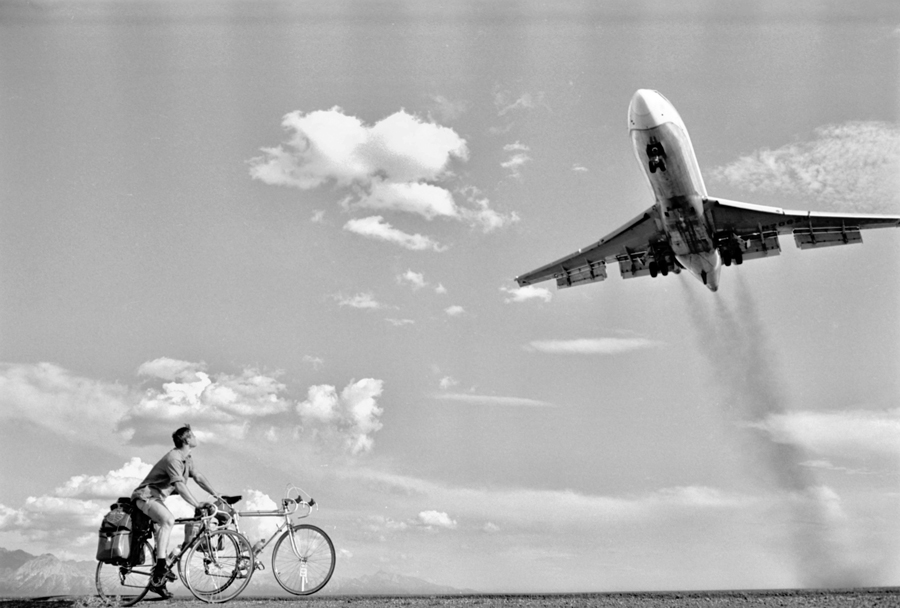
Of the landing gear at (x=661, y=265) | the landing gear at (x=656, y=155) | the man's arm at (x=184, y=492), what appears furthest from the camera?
the landing gear at (x=661, y=265)

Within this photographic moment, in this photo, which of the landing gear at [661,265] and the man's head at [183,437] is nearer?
the man's head at [183,437]

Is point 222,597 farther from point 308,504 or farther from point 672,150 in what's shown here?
point 672,150

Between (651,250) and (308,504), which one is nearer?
(308,504)

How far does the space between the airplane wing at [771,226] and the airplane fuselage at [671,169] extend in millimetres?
1013

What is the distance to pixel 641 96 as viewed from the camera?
35000 mm

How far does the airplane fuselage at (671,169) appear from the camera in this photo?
34972 mm

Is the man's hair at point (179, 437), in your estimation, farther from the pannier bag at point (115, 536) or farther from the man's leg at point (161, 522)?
the pannier bag at point (115, 536)

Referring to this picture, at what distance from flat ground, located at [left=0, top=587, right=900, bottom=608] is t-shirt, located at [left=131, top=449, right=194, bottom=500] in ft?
6.58

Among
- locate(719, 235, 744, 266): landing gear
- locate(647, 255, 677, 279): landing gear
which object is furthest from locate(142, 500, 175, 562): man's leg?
locate(719, 235, 744, 266): landing gear

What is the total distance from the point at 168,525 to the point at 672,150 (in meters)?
28.9

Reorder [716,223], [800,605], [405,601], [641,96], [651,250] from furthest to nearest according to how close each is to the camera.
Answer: [651,250] < [716,223] < [641,96] < [405,601] < [800,605]

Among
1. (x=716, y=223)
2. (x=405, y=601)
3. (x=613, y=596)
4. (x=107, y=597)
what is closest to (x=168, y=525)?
(x=107, y=597)

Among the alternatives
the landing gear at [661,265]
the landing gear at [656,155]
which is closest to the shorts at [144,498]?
the landing gear at [656,155]

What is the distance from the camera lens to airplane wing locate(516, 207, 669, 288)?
42031 mm
